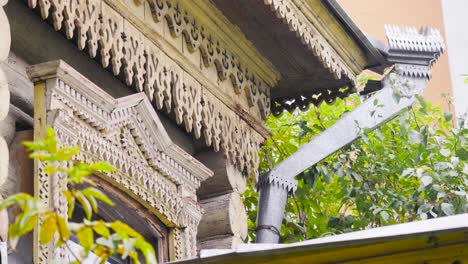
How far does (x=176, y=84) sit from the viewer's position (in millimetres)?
6922

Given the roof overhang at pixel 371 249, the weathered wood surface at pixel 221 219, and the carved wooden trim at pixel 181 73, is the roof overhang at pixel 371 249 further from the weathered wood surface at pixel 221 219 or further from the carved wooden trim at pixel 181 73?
the weathered wood surface at pixel 221 219

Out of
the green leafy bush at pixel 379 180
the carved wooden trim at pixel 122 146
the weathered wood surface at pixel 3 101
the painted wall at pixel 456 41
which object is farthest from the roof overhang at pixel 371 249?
the painted wall at pixel 456 41

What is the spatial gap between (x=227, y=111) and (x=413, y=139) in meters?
2.03

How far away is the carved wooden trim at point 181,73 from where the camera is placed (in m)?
6.09

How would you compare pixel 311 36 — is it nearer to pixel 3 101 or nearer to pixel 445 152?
pixel 445 152

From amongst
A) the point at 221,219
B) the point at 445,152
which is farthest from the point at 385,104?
the point at 221,219

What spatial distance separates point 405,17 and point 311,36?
899 cm

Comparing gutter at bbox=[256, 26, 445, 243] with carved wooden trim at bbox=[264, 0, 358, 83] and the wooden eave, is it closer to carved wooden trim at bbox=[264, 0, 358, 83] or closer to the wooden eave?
the wooden eave

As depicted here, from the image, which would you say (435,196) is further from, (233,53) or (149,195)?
(149,195)

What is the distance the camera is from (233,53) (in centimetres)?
770

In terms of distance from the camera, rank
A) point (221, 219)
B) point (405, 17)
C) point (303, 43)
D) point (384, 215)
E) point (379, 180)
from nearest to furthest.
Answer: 1. point (221, 219)
2. point (303, 43)
3. point (384, 215)
4. point (379, 180)
5. point (405, 17)

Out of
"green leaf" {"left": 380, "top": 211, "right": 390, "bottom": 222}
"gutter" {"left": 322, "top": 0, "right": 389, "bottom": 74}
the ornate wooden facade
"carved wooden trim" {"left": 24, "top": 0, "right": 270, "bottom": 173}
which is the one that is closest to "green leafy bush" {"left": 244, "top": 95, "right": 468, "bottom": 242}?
"green leaf" {"left": 380, "top": 211, "right": 390, "bottom": 222}

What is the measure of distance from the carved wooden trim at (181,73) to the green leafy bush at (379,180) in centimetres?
110

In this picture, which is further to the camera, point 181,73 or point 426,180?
point 426,180
